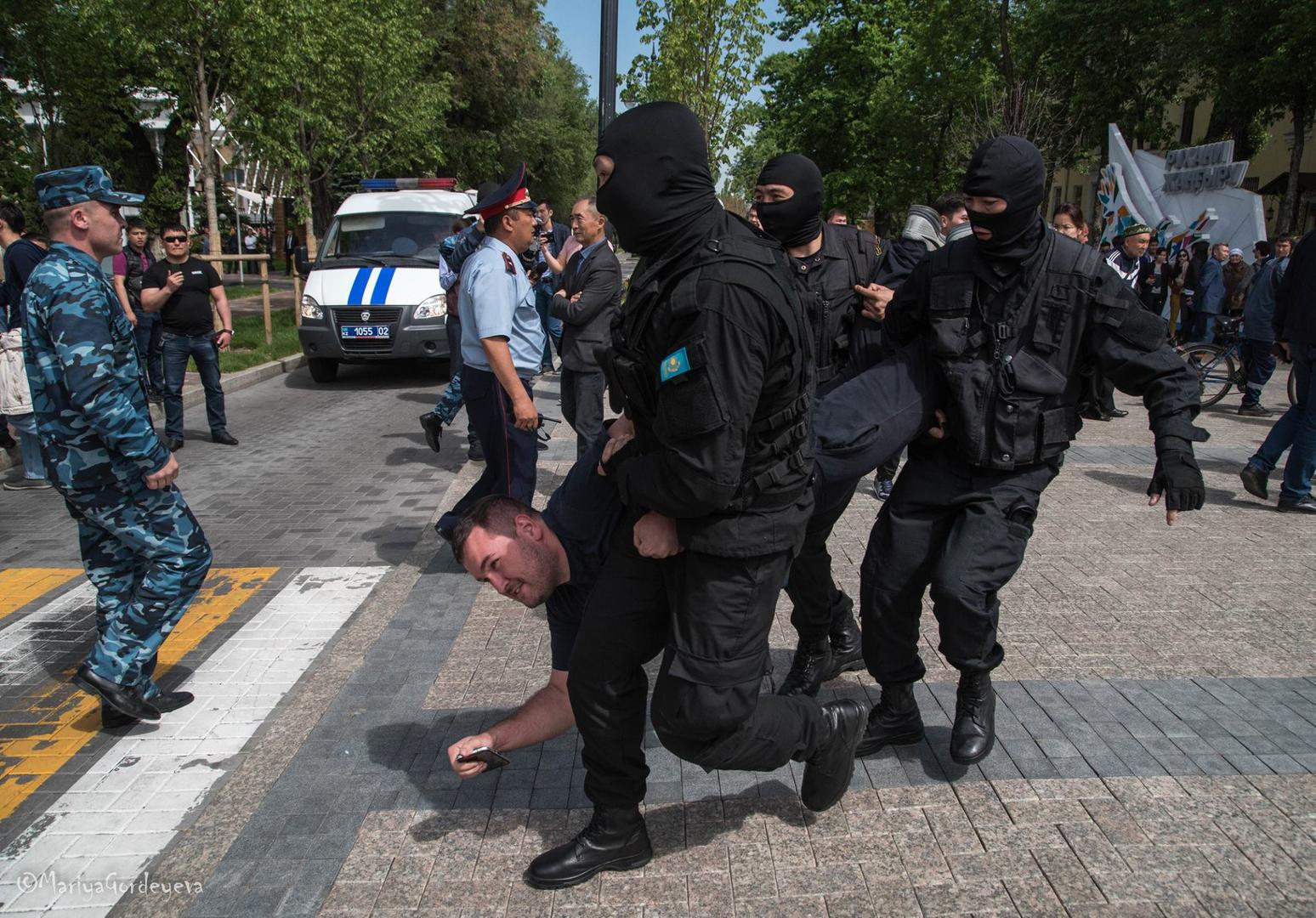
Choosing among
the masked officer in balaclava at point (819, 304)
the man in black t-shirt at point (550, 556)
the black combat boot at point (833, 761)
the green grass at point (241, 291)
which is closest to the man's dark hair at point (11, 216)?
the masked officer in balaclava at point (819, 304)

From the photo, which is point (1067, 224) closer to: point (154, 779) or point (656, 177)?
point (656, 177)

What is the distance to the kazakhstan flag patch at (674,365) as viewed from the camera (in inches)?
83.0

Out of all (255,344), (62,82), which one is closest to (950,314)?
(255,344)

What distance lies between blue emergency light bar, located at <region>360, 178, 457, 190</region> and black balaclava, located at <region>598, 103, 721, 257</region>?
1309 centimetres

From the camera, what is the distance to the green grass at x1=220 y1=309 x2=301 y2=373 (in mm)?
13156

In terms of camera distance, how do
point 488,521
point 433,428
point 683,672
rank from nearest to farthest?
point 683,672 < point 488,521 < point 433,428

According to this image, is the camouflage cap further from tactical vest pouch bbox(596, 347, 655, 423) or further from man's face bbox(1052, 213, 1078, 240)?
man's face bbox(1052, 213, 1078, 240)

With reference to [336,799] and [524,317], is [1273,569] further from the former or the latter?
[336,799]

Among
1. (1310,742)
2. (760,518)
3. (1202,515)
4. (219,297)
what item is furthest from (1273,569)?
(219,297)

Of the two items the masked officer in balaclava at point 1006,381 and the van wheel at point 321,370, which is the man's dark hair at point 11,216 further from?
the masked officer in balaclava at point 1006,381

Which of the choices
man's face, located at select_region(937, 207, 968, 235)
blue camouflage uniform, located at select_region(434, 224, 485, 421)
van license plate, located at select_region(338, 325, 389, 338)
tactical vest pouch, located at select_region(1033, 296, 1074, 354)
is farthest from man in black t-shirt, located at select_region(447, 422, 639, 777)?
van license plate, located at select_region(338, 325, 389, 338)

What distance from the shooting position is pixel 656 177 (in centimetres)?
223

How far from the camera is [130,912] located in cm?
262

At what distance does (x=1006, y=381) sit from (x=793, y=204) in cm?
129
